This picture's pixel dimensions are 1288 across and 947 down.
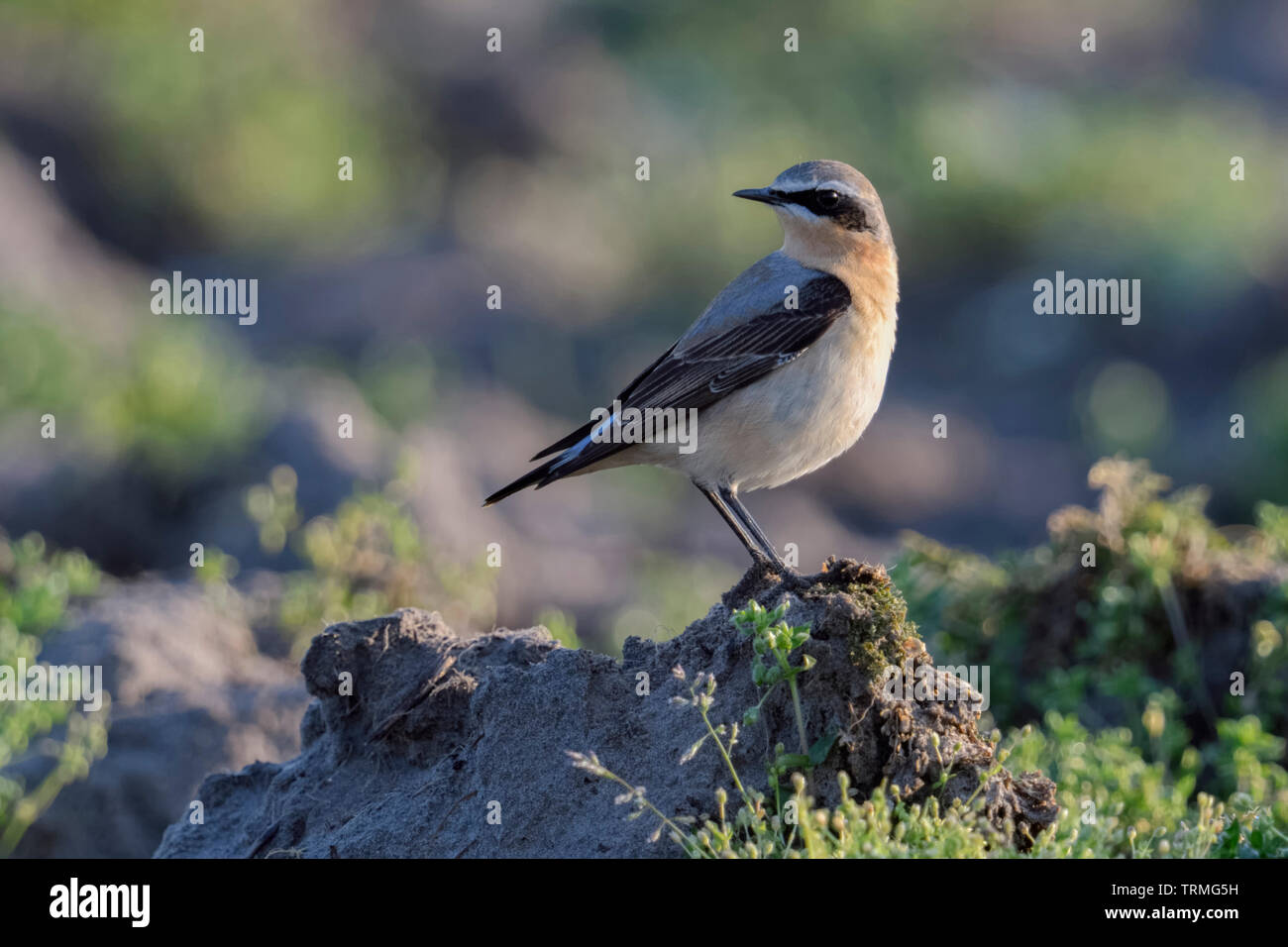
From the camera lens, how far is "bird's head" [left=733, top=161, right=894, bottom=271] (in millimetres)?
6832

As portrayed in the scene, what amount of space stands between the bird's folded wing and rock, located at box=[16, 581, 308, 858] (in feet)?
6.47

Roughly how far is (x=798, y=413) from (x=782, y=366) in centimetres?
22

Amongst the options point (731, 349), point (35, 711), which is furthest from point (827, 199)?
point (35, 711)

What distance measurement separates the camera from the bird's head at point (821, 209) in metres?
6.83

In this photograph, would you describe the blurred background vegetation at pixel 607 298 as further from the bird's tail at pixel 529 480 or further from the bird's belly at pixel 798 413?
the bird's belly at pixel 798 413

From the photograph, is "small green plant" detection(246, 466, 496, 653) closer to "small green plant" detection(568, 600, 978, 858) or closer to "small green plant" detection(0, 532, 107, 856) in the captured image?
"small green plant" detection(0, 532, 107, 856)

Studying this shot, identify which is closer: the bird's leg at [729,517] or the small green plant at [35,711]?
the small green plant at [35,711]

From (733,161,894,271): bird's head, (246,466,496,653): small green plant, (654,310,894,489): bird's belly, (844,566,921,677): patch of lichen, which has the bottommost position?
(844,566,921,677): patch of lichen

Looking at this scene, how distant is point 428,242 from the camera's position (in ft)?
57.7

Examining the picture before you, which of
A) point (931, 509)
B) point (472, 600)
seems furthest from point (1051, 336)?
point (472, 600)

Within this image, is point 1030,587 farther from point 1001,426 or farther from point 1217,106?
point 1217,106

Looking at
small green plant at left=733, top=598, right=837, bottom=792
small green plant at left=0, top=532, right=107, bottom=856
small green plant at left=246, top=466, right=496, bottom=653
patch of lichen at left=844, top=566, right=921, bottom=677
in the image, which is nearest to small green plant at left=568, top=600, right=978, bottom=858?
small green plant at left=733, top=598, right=837, bottom=792

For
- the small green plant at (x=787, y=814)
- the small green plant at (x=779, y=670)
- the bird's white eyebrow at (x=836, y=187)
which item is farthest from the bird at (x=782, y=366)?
the small green plant at (x=787, y=814)

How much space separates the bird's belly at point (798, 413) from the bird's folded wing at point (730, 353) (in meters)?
0.06
